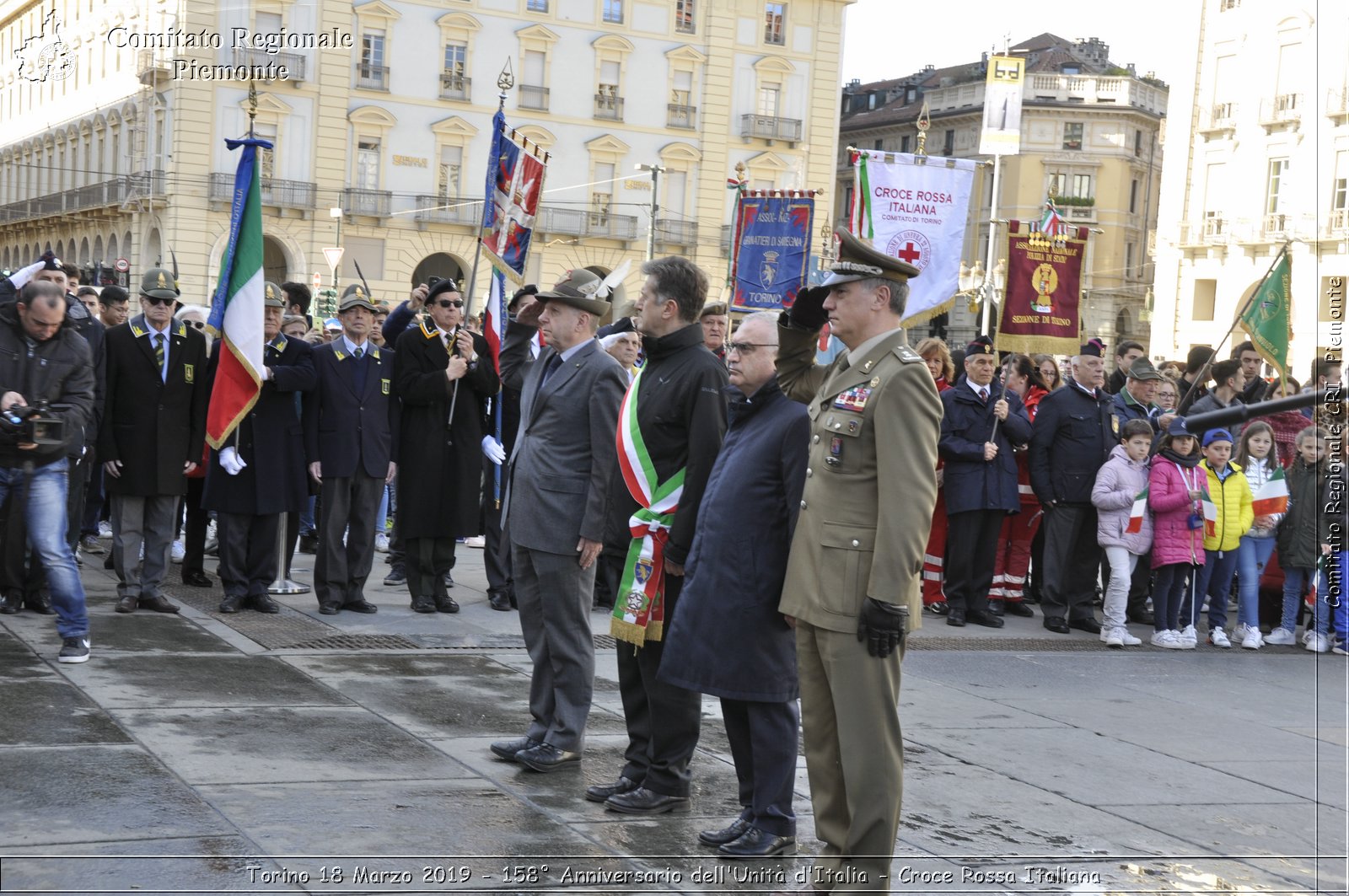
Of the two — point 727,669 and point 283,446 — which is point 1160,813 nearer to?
point 727,669

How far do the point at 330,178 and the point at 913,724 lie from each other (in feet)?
155

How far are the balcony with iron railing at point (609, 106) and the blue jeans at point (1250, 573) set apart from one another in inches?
1827

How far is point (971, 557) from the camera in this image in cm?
1157

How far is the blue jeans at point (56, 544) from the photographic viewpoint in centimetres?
762

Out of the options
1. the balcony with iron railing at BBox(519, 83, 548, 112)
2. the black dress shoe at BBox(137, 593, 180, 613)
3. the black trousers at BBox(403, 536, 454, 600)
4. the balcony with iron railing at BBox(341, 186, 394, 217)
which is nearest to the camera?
the black dress shoe at BBox(137, 593, 180, 613)

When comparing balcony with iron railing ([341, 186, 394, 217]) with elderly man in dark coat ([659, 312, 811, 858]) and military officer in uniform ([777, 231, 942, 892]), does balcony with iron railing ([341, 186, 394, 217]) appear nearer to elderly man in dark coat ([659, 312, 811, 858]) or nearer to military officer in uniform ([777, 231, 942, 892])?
elderly man in dark coat ([659, 312, 811, 858])

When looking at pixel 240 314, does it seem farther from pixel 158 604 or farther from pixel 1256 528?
pixel 1256 528

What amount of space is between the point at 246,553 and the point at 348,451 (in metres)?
0.99

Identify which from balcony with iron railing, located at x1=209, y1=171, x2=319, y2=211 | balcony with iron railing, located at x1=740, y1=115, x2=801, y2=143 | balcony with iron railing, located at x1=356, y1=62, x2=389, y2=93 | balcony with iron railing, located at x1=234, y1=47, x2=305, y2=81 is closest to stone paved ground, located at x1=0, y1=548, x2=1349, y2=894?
balcony with iron railing, located at x1=234, y1=47, x2=305, y2=81

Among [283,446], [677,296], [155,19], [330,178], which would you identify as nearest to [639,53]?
[330,178]

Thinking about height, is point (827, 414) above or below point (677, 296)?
below

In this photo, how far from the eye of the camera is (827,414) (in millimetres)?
4926

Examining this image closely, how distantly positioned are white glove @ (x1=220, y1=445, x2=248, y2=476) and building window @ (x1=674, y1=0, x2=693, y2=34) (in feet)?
162

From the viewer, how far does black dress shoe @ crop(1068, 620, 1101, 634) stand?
38.5 ft
